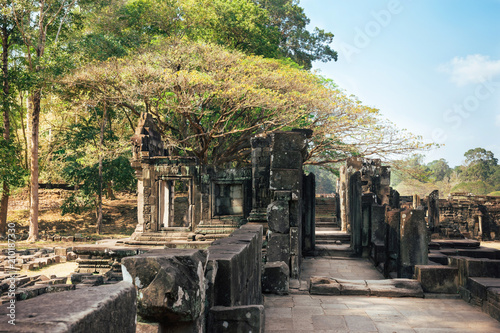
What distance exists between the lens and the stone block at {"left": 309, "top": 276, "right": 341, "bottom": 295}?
292 inches

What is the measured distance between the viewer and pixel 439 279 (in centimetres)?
721

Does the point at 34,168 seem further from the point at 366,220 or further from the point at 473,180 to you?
the point at 473,180

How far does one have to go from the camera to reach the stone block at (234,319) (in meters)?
2.93

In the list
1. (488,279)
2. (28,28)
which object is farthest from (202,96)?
(488,279)

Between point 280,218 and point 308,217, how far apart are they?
4128 mm

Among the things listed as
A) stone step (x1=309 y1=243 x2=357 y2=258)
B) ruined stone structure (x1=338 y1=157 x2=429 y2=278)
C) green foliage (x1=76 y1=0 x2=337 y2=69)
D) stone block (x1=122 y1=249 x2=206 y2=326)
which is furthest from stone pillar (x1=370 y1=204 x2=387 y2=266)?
green foliage (x1=76 y1=0 x2=337 y2=69)

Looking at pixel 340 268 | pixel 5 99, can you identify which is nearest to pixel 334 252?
pixel 340 268

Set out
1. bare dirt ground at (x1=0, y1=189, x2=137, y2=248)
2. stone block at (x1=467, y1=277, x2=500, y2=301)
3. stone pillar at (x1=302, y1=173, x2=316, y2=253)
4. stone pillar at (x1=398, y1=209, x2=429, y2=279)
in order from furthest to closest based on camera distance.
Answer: bare dirt ground at (x1=0, y1=189, x2=137, y2=248) → stone pillar at (x1=302, y1=173, x2=316, y2=253) → stone pillar at (x1=398, y1=209, x2=429, y2=279) → stone block at (x1=467, y1=277, x2=500, y2=301)

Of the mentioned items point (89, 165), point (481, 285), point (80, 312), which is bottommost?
point (481, 285)

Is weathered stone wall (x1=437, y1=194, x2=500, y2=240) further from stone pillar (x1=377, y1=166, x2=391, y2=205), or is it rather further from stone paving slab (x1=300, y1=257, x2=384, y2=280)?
stone paving slab (x1=300, y1=257, x2=384, y2=280)

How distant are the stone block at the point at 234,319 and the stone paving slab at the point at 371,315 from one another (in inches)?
95.9

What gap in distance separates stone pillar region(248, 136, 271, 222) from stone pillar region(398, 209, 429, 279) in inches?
173

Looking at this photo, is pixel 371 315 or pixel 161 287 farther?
pixel 371 315

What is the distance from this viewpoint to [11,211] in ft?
85.1
